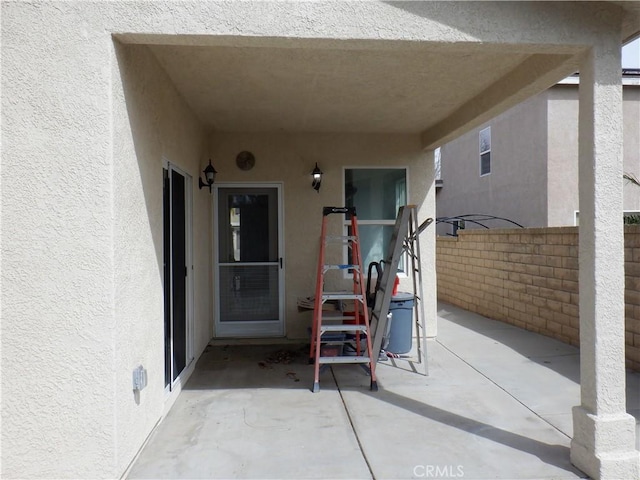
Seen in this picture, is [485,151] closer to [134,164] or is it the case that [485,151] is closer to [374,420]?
[374,420]

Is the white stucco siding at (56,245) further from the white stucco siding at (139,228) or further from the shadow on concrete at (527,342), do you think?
the shadow on concrete at (527,342)

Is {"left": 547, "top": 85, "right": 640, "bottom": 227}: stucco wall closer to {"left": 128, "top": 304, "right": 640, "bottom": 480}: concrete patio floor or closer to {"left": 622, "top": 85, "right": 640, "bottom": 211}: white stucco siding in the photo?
{"left": 622, "top": 85, "right": 640, "bottom": 211}: white stucco siding

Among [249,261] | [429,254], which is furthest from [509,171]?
[249,261]

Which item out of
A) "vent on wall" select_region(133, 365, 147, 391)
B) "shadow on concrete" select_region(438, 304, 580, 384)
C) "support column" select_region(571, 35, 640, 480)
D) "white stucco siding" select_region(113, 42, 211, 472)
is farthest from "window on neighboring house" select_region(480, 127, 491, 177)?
"vent on wall" select_region(133, 365, 147, 391)

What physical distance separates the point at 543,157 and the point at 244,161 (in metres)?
7.74

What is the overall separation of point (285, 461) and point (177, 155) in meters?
3.01

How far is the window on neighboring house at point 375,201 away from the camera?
6.74m

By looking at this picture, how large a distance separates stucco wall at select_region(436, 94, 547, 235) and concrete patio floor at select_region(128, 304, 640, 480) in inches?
249

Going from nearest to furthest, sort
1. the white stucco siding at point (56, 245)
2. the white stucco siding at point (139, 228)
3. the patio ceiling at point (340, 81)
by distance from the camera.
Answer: the white stucco siding at point (56, 245), the white stucco siding at point (139, 228), the patio ceiling at point (340, 81)

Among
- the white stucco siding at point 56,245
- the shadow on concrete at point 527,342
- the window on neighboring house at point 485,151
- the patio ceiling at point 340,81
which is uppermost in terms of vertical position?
the window on neighboring house at point 485,151

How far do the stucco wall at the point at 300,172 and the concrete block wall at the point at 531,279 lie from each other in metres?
1.78

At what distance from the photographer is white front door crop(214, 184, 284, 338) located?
21.7 ft

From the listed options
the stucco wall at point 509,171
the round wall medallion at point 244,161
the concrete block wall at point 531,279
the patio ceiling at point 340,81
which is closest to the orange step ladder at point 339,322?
the patio ceiling at point 340,81

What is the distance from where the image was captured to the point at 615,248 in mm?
3094
